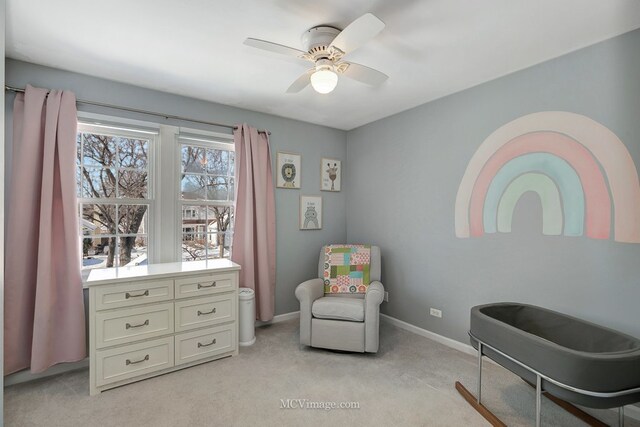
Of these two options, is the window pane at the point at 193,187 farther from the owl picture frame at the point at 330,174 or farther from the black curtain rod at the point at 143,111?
the owl picture frame at the point at 330,174

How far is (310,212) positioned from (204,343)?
1.90 metres

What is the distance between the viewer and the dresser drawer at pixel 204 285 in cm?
249

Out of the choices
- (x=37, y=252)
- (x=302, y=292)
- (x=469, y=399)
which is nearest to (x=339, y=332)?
(x=302, y=292)

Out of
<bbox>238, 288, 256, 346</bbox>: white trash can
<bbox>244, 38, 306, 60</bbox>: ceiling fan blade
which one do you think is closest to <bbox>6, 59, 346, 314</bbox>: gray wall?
<bbox>238, 288, 256, 346</bbox>: white trash can

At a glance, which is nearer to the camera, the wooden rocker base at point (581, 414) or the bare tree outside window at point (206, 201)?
the wooden rocker base at point (581, 414)

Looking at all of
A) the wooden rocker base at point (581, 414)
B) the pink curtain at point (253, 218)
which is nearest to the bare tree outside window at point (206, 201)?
the pink curtain at point (253, 218)

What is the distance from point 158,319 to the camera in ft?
7.79

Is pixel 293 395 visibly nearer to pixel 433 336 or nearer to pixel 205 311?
pixel 205 311

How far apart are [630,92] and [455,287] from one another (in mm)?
1904

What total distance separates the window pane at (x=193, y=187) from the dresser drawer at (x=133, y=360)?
1.39 meters

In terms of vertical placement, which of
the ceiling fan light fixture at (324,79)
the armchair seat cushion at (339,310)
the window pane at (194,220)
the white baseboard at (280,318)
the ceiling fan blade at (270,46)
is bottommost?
the white baseboard at (280,318)

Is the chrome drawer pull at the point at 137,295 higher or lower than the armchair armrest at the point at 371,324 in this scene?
higher

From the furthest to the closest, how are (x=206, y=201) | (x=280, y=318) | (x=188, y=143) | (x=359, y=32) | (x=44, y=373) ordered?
1. (x=280, y=318)
2. (x=206, y=201)
3. (x=188, y=143)
4. (x=44, y=373)
5. (x=359, y=32)

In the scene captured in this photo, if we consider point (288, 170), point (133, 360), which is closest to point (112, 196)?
point (133, 360)
